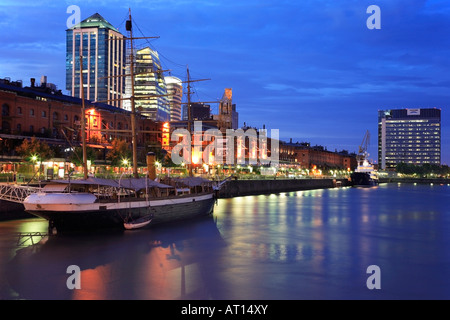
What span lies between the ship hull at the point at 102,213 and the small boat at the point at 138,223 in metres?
0.30

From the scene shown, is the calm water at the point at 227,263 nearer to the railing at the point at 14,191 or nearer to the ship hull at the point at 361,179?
the railing at the point at 14,191

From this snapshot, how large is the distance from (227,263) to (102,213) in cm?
1220

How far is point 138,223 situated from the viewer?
121ft

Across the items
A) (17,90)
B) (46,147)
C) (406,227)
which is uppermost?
(17,90)

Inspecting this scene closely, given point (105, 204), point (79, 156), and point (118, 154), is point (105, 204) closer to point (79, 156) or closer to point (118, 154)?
point (79, 156)

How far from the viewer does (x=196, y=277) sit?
23281 millimetres

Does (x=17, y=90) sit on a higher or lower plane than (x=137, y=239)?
higher

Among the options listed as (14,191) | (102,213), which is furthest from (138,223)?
(14,191)

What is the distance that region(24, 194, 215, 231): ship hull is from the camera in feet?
108

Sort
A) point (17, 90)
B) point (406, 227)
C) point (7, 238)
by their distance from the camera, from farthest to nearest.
Result: point (17, 90), point (406, 227), point (7, 238)

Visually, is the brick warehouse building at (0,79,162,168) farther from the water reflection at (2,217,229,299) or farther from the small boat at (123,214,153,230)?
the water reflection at (2,217,229,299)
